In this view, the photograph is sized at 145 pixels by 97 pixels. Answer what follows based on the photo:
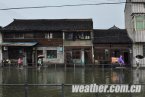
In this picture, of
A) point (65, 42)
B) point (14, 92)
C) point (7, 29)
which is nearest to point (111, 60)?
point (65, 42)

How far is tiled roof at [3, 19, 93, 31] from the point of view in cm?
5568

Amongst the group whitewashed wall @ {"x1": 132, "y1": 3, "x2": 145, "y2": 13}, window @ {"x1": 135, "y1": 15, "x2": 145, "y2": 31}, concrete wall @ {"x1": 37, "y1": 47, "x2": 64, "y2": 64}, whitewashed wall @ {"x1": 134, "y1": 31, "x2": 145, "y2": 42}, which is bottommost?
concrete wall @ {"x1": 37, "y1": 47, "x2": 64, "y2": 64}

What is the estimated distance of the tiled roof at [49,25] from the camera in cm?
5568

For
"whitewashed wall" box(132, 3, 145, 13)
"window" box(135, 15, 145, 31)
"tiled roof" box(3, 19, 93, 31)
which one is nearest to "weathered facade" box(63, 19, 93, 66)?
"tiled roof" box(3, 19, 93, 31)

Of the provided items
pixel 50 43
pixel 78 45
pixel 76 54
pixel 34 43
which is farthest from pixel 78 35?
pixel 34 43

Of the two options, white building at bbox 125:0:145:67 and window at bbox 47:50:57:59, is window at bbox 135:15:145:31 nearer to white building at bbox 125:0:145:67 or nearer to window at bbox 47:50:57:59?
white building at bbox 125:0:145:67

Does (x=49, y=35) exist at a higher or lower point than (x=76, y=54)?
higher

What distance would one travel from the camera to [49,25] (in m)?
57.4

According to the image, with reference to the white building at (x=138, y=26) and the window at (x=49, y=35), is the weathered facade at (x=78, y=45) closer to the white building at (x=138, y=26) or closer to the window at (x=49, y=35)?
the window at (x=49, y=35)

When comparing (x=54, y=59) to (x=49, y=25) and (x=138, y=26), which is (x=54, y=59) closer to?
(x=49, y=25)

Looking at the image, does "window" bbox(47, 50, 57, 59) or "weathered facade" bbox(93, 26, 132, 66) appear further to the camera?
"window" bbox(47, 50, 57, 59)

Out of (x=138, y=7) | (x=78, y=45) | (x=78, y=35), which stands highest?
(x=138, y=7)

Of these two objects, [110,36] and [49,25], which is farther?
[49,25]

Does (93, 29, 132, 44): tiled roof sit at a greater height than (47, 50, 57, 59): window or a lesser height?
greater
